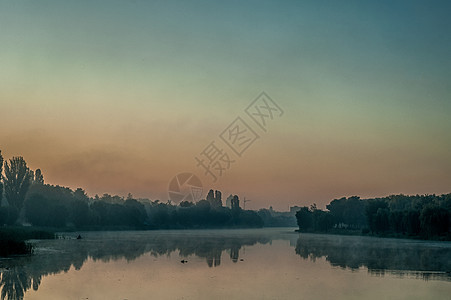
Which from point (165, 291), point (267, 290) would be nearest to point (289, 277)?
point (267, 290)

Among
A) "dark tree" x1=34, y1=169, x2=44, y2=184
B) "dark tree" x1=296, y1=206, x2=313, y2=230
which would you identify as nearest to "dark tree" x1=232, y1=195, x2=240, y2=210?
"dark tree" x1=296, y1=206, x2=313, y2=230

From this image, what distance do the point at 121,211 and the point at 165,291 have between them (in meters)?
90.0

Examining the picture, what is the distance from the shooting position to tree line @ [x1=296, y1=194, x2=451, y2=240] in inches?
2889

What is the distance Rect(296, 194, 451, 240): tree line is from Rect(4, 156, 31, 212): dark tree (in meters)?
64.5

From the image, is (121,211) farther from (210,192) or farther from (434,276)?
(434,276)

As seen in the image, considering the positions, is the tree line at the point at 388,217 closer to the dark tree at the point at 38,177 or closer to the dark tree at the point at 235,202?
the dark tree at the point at 235,202

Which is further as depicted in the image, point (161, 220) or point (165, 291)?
point (161, 220)

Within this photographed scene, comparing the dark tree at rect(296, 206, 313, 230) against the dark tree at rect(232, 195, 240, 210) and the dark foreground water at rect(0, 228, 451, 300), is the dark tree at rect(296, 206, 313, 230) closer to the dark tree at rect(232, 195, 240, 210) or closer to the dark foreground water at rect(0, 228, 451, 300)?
the dark tree at rect(232, 195, 240, 210)

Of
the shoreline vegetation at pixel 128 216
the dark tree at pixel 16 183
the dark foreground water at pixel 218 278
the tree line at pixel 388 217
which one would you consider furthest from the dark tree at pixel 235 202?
the dark foreground water at pixel 218 278

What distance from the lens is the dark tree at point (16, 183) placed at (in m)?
78.8

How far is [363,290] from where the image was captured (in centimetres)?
2120

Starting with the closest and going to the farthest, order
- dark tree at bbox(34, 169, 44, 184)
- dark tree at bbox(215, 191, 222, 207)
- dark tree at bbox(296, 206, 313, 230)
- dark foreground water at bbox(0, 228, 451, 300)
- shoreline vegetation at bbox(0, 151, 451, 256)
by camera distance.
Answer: dark foreground water at bbox(0, 228, 451, 300) < shoreline vegetation at bbox(0, 151, 451, 256) < dark tree at bbox(34, 169, 44, 184) < dark tree at bbox(296, 206, 313, 230) < dark tree at bbox(215, 191, 222, 207)

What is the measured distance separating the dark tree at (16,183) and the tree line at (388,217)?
211 ft

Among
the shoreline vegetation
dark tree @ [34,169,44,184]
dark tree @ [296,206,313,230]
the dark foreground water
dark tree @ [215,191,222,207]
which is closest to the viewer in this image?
the dark foreground water
